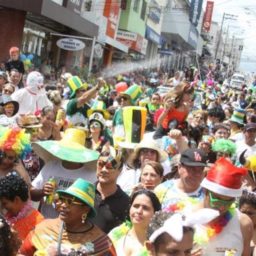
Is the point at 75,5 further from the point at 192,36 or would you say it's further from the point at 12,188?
the point at 192,36

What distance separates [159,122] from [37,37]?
18389mm

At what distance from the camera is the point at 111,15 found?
3419 centimetres

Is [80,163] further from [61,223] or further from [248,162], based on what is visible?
[248,162]

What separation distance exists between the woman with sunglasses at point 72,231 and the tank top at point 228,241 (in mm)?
697

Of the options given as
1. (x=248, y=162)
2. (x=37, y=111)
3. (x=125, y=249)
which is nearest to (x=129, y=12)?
(x=37, y=111)

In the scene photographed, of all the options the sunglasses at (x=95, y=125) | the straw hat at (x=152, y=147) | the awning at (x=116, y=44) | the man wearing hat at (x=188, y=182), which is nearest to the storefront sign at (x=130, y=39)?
the awning at (x=116, y=44)

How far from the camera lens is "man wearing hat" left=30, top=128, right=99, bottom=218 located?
16.8 feet

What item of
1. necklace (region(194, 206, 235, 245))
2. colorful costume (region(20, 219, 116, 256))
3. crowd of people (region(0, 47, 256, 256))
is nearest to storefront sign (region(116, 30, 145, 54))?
crowd of people (region(0, 47, 256, 256))

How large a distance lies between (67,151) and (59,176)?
248mm

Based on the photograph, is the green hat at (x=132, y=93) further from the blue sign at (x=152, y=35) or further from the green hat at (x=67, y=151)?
the blue sign at (x=152, y=35)

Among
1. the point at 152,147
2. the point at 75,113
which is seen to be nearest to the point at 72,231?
the point at 152,147

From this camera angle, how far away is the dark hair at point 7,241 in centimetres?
272

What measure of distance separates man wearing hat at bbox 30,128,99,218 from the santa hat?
4.33 ft

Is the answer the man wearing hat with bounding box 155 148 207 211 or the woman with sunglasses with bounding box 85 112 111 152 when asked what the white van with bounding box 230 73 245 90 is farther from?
the man wearing hat with bounding box 155 148 207 211
